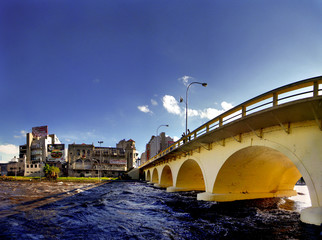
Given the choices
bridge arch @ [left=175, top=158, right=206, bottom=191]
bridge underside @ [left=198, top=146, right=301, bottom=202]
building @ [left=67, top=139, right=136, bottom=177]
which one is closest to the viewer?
bridge underside @ [left=198, top=146, right=301, bottom=202]

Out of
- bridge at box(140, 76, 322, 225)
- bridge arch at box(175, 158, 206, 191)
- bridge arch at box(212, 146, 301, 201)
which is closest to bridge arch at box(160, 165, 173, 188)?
bridge arch at box(175, 158, 206, 191)

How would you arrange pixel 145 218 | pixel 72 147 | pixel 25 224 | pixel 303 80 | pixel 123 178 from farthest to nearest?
pixel 72 147 → pixel 123 178 → pixel 145 218 → pixel 25 224 → pixel 303 80

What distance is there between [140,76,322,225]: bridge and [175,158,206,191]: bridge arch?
2.82 metres

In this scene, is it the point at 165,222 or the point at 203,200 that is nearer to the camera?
the point at 165,222

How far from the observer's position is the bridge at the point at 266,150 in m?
8.34

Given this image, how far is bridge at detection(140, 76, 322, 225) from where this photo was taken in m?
8.34

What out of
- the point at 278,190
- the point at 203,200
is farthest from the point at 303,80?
the point at 278,190

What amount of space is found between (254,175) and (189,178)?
527 inches

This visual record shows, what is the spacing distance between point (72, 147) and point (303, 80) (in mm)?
88695

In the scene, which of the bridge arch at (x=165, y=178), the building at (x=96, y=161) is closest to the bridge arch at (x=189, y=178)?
the bridge arch at (x=165, y=178)

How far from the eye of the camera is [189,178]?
2888 cm

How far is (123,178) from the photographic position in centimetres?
7212

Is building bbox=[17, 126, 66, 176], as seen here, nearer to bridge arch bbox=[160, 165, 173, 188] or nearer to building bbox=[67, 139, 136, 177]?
building bbox=[67, 139, 136, 177]

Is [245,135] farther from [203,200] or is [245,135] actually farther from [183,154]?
[183,154]
